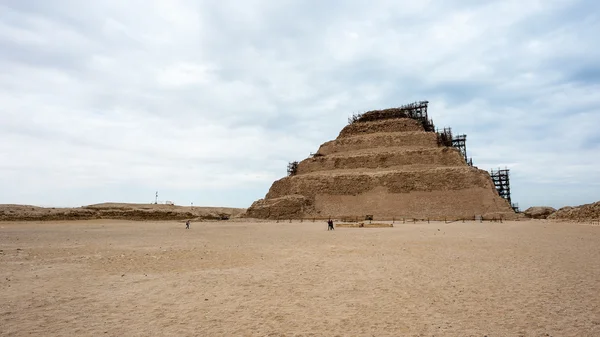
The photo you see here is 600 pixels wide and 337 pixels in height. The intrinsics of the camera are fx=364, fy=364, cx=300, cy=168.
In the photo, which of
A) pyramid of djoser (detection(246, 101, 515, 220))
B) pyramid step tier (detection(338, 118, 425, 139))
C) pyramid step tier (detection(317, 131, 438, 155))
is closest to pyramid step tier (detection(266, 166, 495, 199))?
pyramid of djoser (detection(246, 101, 515, 220))

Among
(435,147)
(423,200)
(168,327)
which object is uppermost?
(435,147)

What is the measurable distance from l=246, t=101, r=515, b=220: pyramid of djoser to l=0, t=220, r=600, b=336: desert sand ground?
30520 mm

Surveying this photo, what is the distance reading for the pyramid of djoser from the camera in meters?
43.0

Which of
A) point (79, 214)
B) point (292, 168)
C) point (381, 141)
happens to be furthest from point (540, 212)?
point (79, 214)

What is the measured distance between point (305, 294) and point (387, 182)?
41.1 meters

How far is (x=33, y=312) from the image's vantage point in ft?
21.1

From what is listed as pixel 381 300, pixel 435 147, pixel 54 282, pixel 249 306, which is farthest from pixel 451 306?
pixel 435 147

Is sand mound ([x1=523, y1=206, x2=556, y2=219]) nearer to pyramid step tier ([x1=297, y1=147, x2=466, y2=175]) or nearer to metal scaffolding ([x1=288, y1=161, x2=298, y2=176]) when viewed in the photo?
pyramid step tier ([x1=297, y1=147, x2=466, y2=175])

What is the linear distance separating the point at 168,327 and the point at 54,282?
5.12 metres

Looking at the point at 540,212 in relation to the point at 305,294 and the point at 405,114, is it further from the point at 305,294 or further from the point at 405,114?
the point at 305,294

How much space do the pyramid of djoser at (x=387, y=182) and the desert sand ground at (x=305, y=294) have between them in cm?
3052

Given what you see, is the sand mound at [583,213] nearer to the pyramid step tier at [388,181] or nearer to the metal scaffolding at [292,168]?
the pyramid step tier at [388,181]

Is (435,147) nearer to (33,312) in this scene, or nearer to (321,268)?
(321,268)

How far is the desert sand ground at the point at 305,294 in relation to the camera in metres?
5.65
